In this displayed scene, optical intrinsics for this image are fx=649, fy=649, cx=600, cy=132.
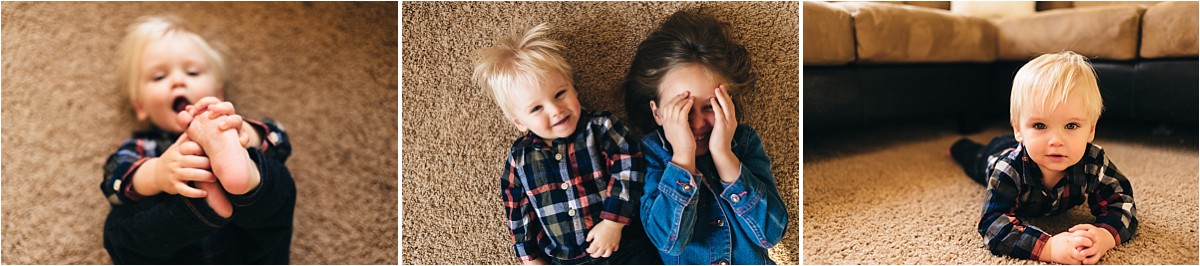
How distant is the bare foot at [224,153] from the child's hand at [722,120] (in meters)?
0.56

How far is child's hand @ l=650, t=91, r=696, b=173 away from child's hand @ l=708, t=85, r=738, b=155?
0.03 meters

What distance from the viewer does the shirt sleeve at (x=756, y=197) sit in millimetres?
766

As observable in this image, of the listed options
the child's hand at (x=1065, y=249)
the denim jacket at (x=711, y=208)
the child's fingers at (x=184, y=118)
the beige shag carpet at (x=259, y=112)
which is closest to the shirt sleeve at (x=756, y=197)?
the denim jacket at (x=711, y=208)

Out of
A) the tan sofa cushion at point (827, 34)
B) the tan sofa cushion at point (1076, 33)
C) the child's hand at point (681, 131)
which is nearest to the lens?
the child's hand at point (681, 131)

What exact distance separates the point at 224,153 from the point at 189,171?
5cm

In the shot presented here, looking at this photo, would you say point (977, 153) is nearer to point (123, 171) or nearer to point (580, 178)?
point (580, 178)

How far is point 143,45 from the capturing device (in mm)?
935

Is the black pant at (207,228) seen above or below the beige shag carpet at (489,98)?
below

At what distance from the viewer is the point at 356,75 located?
104 centimetres

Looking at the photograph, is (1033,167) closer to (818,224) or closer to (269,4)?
(818,224)

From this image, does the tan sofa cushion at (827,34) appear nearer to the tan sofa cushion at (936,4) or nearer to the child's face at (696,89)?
the tan sofa cushion at (936,4)

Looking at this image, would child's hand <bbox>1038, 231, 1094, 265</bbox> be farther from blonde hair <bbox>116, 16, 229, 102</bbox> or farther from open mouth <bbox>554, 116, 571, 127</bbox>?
blonde hair <bbox>116, 16, 229, 102</bbox>

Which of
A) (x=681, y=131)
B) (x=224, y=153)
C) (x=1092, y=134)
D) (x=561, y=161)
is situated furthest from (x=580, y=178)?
(x=1092, y=134)

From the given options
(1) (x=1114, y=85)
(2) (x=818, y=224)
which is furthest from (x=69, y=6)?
(1) (x=1114, y=85)
